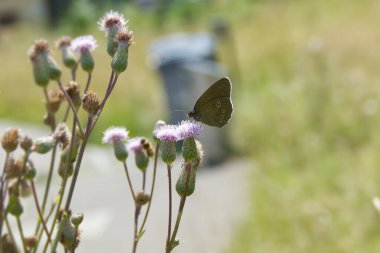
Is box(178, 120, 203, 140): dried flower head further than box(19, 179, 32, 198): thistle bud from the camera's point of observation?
No

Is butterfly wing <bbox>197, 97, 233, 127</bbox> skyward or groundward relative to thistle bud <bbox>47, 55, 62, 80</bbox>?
groundward

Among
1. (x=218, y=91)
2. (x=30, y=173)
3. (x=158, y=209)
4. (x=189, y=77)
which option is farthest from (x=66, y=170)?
(x=189, y=77)

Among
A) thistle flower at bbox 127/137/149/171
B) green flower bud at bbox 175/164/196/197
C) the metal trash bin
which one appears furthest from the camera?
the metal trash bin

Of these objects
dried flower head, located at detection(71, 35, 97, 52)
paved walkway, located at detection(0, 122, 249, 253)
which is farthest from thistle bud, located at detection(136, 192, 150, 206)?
paved walkway, located at detection(0, 122, 249, 253)

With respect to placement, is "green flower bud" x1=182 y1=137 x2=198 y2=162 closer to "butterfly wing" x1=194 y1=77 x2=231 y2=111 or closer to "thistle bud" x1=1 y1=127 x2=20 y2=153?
"butterfly wing" x1=194 y1=77 x2=231 y2=111

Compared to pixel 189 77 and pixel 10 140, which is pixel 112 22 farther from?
pixel 189 77
